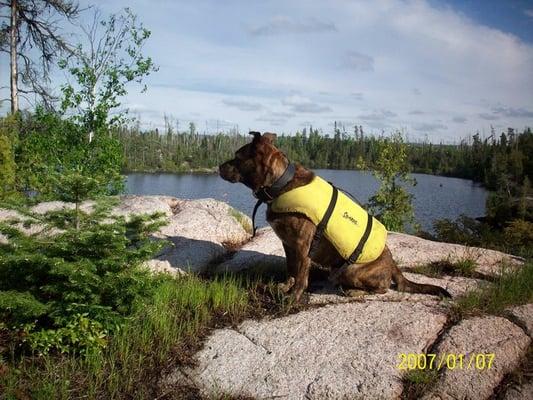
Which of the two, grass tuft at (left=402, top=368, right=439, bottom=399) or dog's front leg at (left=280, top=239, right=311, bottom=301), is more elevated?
dog's front leg at (left=280, top=239, right=311, bottom=301)

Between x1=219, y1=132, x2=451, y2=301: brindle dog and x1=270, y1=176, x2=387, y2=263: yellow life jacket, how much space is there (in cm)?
9

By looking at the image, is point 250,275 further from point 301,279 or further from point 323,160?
point 323,160

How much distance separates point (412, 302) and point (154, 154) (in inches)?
6050

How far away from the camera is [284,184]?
5336 millimetres

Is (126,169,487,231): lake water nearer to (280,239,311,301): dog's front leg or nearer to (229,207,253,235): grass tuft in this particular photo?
(229,207,253,235): grass tuft

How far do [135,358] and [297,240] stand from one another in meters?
2.36

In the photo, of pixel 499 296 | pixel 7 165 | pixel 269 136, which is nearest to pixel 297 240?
pixel 269 136

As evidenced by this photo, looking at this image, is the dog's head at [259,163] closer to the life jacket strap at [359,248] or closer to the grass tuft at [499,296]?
the life jacket strap at [359,248]

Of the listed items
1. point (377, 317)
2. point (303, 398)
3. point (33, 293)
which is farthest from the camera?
point (377, 317)

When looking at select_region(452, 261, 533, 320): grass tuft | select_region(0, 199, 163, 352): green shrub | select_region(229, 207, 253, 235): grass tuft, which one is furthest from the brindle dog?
select_region(229, 207, 253, 235): grass tuft

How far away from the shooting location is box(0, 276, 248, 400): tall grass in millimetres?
3471

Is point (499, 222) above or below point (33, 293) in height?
below

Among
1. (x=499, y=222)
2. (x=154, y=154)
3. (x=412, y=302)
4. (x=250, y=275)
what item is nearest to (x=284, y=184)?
(x=250, y=275)
